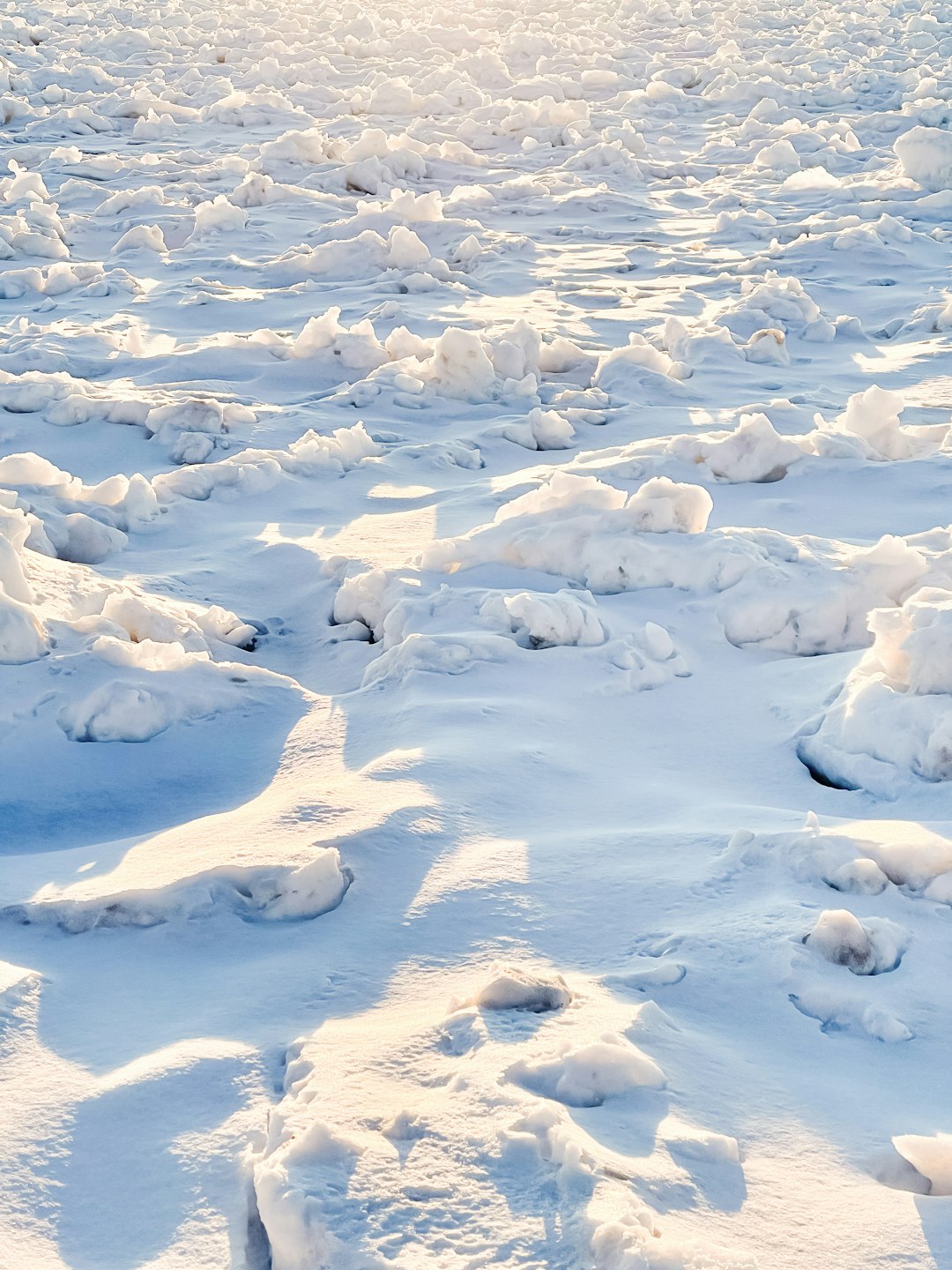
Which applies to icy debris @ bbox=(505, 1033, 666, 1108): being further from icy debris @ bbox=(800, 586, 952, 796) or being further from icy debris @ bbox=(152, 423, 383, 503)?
icy debris @ bbox=(152, 423, 383, 503)

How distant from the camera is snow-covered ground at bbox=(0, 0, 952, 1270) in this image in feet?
4.63

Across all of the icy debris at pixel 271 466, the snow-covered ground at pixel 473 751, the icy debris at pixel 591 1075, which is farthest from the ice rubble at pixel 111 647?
the icy debris at pixel 591 1075

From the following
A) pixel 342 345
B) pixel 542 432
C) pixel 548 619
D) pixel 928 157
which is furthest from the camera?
pixel 928 157

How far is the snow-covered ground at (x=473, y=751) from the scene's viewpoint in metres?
1.41

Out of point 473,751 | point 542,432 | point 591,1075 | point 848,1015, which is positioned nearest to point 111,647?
point 473,751

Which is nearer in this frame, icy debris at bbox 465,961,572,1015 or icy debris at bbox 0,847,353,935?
icy debris at bbox 465,961,572,1015

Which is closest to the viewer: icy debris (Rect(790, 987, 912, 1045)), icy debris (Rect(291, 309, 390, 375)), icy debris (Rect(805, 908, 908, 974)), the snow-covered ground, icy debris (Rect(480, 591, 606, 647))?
the snow-covered ground

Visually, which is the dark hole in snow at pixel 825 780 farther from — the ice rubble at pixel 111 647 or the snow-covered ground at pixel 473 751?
the ice rubble at pixel 111 647

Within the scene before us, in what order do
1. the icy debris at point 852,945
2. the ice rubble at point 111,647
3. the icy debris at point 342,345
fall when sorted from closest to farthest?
the icy debris at point 852,945 → the ice rubble at point 111,647 → the icy debris at point 342,345

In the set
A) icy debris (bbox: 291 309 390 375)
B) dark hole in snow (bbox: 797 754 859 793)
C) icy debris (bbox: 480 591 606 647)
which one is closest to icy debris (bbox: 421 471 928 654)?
icy debris (bbox: 480 591 606 647)

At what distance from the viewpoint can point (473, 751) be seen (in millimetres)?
2377

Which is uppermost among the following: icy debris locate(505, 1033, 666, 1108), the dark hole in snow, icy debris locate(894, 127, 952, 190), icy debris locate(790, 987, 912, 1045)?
icy debris locate(894, 127, 952, 190)

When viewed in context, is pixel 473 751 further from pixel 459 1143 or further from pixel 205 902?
pixel 459 1143

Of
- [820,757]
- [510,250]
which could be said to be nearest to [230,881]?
[820,757]
